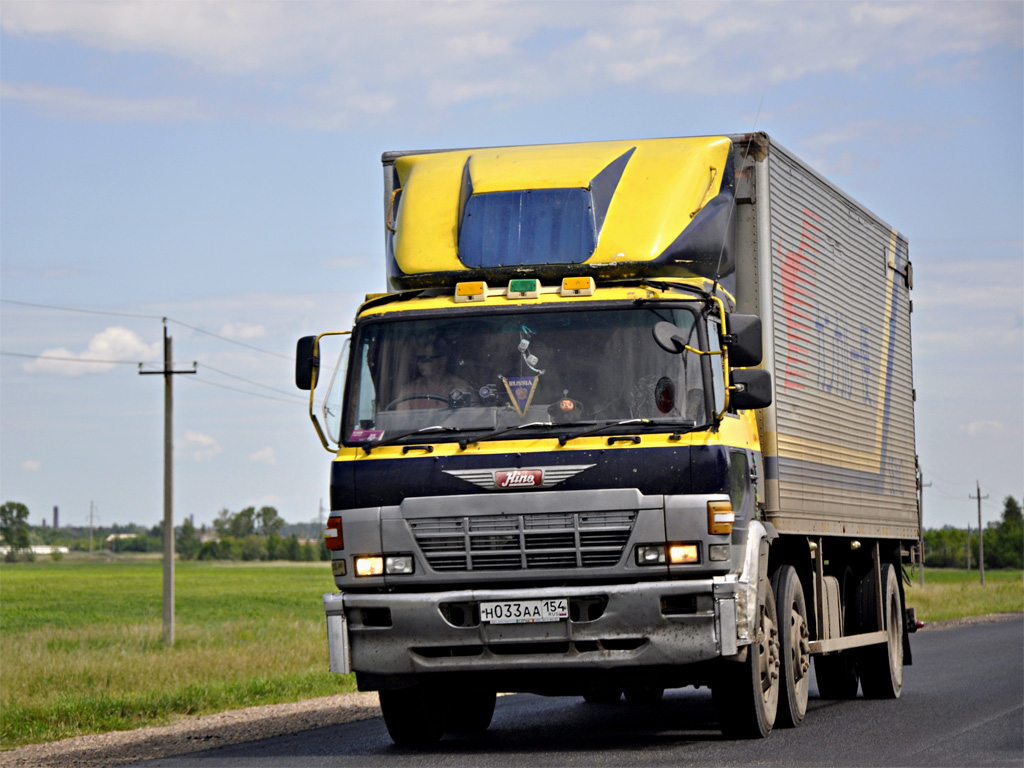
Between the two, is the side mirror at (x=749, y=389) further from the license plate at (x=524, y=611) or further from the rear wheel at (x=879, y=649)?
the rear wheel at (x=879, y=649)

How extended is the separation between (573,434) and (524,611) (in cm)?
110

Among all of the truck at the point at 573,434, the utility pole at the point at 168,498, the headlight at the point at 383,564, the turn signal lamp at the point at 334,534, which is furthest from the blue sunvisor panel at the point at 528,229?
the utility pole at the point at 168,498

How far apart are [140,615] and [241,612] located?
4300mm

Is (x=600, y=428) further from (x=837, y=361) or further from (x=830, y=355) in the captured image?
(x=837, y=361)

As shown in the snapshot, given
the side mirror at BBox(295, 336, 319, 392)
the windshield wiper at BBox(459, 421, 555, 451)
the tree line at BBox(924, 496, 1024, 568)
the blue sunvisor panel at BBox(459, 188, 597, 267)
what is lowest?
the tree line at BBox(924, 496, 1024, 568)

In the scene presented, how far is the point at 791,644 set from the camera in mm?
10711

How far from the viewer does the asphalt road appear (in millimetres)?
9031

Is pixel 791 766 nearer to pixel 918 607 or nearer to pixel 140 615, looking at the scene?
pixel 918 607

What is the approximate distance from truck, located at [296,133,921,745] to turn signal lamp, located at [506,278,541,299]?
0.05 ft

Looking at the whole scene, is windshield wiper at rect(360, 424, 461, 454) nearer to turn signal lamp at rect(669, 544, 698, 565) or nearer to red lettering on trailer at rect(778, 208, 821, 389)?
turn signal lamp at rect(669, 544, 698, 565)

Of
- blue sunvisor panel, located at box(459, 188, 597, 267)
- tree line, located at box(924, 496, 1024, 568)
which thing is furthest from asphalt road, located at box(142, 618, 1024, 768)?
tree line, located at box(924, 496, 1024, 568)

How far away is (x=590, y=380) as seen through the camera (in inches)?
353

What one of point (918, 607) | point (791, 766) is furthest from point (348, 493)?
point (918, 607)

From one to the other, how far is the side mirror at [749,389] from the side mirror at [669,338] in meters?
0.38
